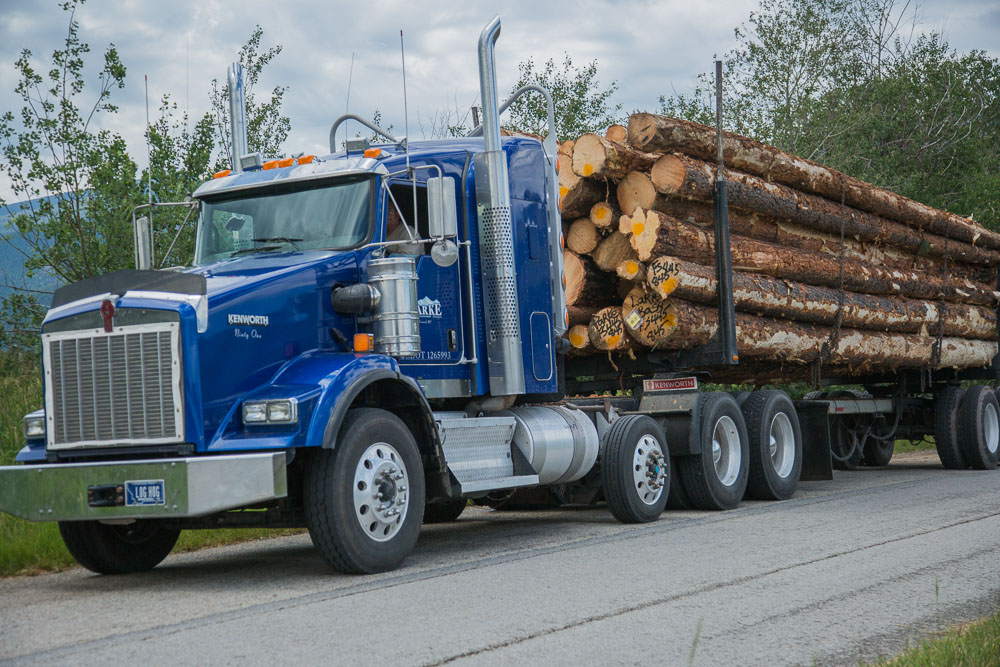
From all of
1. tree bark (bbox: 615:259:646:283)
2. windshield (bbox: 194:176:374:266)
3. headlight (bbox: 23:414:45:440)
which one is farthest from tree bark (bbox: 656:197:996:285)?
headlight (bbox: 23:414:45:440)

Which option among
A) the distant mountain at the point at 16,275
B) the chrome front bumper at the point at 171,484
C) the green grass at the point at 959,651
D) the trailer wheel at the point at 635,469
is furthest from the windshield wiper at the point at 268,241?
the distant mountain at the point at 16,275

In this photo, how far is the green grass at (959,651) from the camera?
4.36 m

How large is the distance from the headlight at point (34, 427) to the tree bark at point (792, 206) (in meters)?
6.10

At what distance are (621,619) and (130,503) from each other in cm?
300

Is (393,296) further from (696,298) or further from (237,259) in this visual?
(696,298)

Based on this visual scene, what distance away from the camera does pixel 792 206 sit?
1277 centimetres

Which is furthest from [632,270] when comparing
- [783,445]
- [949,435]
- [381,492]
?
[949,435]

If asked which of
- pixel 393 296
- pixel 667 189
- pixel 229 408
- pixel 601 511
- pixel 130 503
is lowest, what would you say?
pixel 601 511

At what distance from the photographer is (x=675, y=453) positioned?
1094 cm

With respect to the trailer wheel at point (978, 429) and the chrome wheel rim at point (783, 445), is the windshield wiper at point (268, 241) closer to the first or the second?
the chrome wheel rim at point (783, 445)

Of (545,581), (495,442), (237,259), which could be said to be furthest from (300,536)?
(545,581)

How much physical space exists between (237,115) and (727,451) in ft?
19.0

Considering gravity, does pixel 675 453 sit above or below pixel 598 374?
below

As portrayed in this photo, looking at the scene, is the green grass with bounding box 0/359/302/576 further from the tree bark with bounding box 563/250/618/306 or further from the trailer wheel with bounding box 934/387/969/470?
the trailer wheel with bounding box 934/387/969/470
